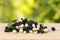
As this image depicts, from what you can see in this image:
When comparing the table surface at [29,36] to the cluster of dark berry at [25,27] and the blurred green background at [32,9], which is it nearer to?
the cluster of dark berry at [25,27]

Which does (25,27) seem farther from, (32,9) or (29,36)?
(32,9)

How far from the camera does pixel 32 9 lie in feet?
7.42

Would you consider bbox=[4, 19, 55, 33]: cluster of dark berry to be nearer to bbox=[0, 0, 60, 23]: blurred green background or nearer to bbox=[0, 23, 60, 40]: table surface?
bbox=[0, 23, 60, 40]: table surface

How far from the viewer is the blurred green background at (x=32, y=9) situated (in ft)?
7.07

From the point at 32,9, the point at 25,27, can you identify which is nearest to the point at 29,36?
the point at 25,27

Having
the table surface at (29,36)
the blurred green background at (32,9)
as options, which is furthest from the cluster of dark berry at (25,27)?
the blurred green background at (32,9)

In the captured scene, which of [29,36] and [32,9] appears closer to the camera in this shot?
[29,36]

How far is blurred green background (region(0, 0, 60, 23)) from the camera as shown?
84.8 inches

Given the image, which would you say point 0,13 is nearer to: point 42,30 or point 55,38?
point 42,30

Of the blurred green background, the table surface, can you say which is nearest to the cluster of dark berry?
the table surface

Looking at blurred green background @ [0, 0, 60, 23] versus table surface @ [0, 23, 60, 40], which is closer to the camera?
table surface @ [0, 23, 60, 40]

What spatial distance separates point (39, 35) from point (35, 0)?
1.98 ft

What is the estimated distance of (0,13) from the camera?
7.47 feet

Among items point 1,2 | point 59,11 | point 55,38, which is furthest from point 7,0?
point 55,38
